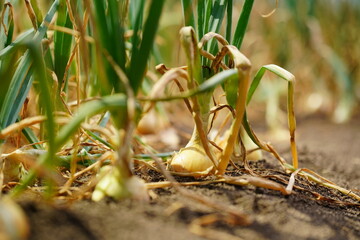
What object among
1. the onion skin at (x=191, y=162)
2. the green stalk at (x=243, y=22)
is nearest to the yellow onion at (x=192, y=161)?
the onion skin at (x=191, y=162)

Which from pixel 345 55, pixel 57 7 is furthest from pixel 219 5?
pixel 345 55

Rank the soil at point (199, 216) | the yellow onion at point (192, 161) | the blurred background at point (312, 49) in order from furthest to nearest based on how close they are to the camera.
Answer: the blurred background at point (312, 49)
the yellow onion at point (192, 161)
the soil at point (199, 216)

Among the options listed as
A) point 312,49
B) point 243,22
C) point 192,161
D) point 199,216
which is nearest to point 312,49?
point 312,49

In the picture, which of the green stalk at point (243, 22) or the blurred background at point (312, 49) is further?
the blurred background at point (312, 49)

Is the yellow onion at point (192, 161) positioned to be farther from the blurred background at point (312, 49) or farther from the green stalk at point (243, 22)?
the blurred background at point (312, 49)

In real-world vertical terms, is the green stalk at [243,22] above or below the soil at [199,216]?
above

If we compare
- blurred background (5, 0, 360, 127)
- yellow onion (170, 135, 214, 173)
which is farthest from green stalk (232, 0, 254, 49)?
blurred background (5, 0, 360, 127)

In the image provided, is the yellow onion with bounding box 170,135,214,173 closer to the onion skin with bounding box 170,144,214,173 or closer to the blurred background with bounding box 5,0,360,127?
the onion skin with bounding box 170,144,214,173

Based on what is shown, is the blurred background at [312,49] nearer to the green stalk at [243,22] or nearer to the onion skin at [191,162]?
the green stalk at [243,22]

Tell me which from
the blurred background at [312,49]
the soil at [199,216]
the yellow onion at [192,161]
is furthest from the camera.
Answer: the blurred background at [312,49]
